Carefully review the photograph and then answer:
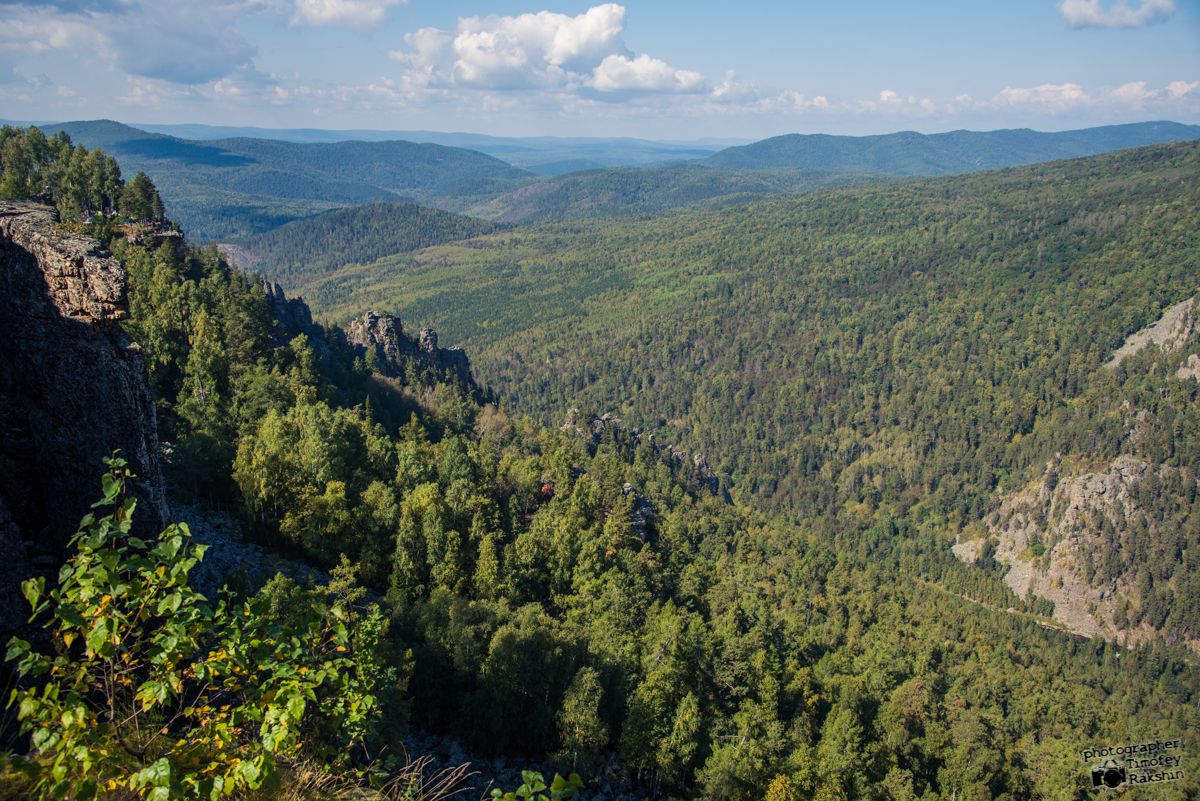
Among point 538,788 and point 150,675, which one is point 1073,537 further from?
point 150,675

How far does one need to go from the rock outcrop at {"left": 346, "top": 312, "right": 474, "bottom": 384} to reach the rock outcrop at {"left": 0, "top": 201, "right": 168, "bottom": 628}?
8063cm

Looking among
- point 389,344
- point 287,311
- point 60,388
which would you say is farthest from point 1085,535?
point 60,388

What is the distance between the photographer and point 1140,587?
148875 millimetres

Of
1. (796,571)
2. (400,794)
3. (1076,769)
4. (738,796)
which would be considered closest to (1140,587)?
(796,571)

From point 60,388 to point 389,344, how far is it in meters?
93.1

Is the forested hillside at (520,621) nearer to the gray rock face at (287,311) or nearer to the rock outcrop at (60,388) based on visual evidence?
the gray rock face at (287,311)

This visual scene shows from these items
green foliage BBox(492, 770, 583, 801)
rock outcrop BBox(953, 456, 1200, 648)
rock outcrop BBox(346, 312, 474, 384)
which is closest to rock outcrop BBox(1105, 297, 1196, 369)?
rock outcrop BBox(953, 456, 1200, 648)

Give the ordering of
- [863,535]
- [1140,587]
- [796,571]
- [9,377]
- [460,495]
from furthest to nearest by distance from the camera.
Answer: [863,535], [1140,587], [796,571], [460,495], [9,377]

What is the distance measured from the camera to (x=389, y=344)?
10500 centimetres

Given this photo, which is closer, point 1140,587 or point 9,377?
point 9,377

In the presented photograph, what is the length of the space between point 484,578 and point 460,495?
32.1 ft

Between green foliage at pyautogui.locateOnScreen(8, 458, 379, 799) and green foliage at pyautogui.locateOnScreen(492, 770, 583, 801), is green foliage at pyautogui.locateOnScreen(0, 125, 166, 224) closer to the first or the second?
green foliage at pyautogui.locateOnScreen(8, 458, 379, 799)

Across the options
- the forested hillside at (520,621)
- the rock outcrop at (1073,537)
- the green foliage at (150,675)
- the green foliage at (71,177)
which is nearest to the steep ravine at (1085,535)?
the rock outcrop at (1073,537)

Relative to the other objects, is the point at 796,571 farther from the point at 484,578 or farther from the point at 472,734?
the point at 472,734
